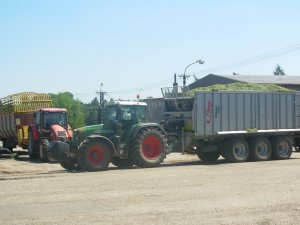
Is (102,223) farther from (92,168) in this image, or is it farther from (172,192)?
(92,168)

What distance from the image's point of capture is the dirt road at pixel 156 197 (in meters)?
9.70

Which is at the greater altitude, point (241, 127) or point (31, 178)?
point (241, 127)

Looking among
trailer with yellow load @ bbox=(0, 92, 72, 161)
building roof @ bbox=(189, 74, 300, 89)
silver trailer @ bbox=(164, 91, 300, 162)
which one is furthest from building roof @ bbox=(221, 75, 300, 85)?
silver trailer @ bbox=(164, 91, 300, 162)

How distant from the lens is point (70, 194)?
1241 centimetres

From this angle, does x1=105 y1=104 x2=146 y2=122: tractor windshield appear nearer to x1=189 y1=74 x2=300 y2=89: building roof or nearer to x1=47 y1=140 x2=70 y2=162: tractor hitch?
x1=47 y1=140 x2=70 y2=162: tractor hitch

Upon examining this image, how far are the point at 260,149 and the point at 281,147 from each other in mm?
1172

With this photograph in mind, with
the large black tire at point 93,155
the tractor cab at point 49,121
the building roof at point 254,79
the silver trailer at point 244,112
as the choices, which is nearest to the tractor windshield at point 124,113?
the large black tire at point 93,155

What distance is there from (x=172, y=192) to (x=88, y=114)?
9013 mm

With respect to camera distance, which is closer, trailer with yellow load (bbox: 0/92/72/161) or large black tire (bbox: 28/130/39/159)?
trailer with yellow load (bbox: 0/92/72/161)

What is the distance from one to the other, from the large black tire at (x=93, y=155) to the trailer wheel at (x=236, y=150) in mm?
5036

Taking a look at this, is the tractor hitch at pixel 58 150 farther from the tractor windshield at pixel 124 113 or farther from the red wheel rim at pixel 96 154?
the tractor windshield at pixel 124 113

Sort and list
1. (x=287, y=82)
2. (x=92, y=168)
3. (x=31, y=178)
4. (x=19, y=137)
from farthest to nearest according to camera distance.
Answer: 1. (x=287, y=82)
2. (x=19, y=137)
3. (x=92, y=168)
4. (x=31, y=178)

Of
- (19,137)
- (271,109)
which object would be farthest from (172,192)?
(19,137)

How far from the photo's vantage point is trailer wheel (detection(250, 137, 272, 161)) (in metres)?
21.4
